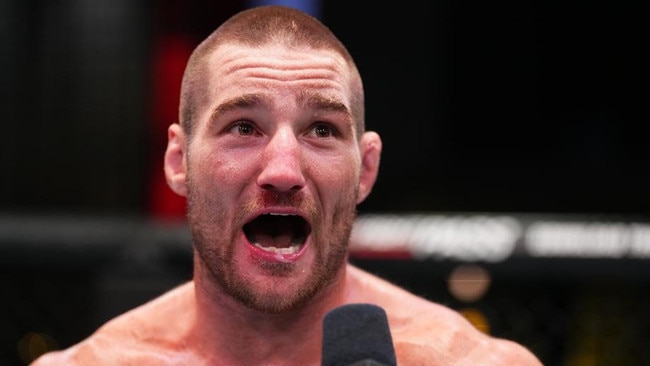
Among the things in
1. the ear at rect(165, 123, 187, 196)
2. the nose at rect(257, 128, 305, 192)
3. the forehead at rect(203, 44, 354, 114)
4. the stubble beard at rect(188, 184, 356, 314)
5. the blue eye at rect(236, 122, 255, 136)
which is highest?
the forehead at rect(203, 44, 354, 114)

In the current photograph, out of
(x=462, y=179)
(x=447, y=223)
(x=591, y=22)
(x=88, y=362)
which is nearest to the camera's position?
(x=88, y=362)

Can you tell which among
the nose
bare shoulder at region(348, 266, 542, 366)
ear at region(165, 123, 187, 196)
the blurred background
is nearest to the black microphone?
the nose

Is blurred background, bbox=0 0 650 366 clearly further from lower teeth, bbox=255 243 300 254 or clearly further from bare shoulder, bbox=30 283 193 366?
lower teeth, bbox=255 243 300 254

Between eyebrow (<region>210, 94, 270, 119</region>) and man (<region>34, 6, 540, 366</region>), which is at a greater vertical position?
eyebrow (<region>210, 94, 270, 119</region>)

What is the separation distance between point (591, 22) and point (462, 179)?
26.5 inches

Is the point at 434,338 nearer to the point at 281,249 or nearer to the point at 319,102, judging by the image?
the point at 281,249

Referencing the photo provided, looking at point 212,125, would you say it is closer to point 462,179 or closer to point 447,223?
point 447,223

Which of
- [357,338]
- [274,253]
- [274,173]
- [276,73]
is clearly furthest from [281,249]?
[357,338]

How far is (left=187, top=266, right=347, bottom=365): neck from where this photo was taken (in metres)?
1.95

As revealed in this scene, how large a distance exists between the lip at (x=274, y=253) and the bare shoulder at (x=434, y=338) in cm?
22

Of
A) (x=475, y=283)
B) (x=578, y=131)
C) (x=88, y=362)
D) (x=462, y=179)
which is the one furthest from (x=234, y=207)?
(x=578, y=131)

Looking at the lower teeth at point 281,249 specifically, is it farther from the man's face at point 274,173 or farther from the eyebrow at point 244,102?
the eyebrow at point 244,102

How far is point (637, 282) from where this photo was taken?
8.94 feet

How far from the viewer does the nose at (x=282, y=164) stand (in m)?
1.77
